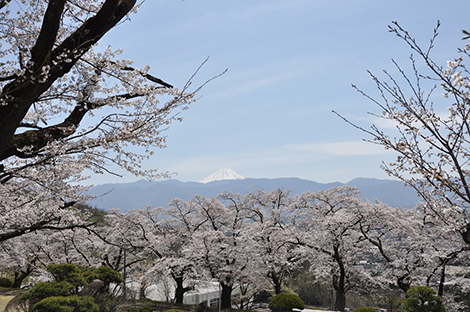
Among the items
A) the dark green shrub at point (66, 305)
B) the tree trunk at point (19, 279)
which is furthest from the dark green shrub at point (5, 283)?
the dark green shrub at point (66, 305)

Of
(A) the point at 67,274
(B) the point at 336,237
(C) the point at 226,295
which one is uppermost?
(B) the point at 336,237

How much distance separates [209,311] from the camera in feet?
45.9

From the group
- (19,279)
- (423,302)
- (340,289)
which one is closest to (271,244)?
(340,289)

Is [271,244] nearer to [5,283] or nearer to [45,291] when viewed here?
[45,291]

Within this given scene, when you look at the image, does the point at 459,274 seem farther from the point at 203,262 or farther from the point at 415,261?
the point at 203,262

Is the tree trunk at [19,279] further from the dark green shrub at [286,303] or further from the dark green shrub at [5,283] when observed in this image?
the dark green shrub at [286,303]

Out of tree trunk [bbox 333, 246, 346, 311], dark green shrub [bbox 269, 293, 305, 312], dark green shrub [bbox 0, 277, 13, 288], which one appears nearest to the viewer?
dark green shrub [bbox 269, 293, 305, 312]

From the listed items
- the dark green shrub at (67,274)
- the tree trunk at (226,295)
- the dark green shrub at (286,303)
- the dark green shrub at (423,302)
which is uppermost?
the dark green shrub at (67,274)

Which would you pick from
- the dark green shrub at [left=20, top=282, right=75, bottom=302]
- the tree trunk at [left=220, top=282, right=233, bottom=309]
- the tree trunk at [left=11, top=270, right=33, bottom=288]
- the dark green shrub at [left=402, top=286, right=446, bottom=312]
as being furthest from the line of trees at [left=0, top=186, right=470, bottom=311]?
the dark green shrub at [left=20, top=282, right=75, bottom=302]

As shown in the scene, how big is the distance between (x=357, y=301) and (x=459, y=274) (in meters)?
6.56

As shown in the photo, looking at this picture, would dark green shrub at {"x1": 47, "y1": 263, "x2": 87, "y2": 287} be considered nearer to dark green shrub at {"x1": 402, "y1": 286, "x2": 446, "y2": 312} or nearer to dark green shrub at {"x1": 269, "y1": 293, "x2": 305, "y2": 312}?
dark green shrub at {"x1": 269, "y1": 293, "x2": 305, "y2": 312}

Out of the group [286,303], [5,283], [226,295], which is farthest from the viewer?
[5,283]

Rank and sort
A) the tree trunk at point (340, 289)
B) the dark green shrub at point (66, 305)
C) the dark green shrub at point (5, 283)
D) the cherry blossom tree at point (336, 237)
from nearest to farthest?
the dark green shrub at point (66, 305) < the tree trunk at point (340, 289) < the cherry blossom tree at point (336, 237) < the dark green shrub at point (5, 283)

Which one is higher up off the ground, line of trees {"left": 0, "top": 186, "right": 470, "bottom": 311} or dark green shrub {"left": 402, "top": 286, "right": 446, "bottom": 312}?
line of trees {"left": 0, "top": 186, "right": 470, "bottom": 311}
